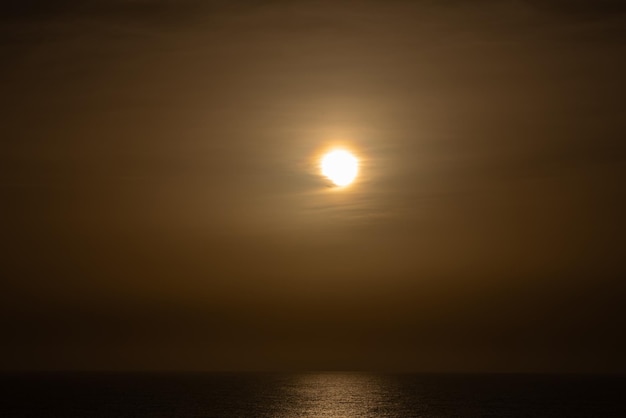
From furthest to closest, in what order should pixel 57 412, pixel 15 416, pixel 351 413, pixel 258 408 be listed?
pixel 258 408 → pixel 351 413 → pixel 57 412 → pixel 15 416

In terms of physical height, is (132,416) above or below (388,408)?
below

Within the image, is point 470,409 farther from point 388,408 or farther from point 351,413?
point 351,413

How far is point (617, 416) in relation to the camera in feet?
547

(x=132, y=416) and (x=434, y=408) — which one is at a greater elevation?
(x=434, y=408)

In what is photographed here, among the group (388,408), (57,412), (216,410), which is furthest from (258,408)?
(57,412)

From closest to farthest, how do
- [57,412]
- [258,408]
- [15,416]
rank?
[15,416], [57,412], [258,408]

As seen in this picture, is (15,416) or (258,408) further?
(258,408)

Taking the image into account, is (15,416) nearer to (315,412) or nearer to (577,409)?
(315,412)

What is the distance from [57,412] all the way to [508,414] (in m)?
94.8

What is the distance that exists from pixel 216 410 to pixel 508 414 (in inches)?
2483

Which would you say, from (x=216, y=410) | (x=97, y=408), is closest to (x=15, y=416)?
(x=97, y=408)

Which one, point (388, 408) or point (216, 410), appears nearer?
point (216, 410)

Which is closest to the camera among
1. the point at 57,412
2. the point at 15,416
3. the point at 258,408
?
the point at 15,416

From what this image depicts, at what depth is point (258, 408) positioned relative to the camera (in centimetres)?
18450
